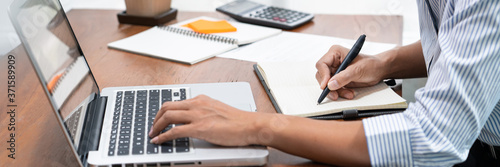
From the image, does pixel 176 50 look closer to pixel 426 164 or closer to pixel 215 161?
pixel 215 161

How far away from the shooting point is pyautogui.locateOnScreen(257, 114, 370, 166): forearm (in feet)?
2.37

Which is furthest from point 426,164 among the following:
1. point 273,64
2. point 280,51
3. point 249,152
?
point 280,51

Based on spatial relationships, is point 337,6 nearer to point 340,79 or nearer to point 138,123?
point 340,79

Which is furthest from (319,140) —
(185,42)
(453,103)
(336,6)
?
(336,6)

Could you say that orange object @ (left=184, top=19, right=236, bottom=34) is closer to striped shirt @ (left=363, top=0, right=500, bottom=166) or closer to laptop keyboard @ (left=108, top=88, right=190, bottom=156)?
laptop keyboard @ (left=108, top=88, right=190, bottom=156)

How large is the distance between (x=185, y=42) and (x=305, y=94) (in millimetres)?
489

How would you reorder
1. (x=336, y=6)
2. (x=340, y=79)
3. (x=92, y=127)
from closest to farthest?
(x=92, y=127)
(x=340, y=79)
(x=336, y=6)

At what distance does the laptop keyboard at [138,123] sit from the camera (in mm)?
732

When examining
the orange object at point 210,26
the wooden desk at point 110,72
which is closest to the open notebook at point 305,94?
the wooden desk at point 110,72

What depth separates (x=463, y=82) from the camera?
67 centimetres

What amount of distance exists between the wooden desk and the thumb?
135 millimetres

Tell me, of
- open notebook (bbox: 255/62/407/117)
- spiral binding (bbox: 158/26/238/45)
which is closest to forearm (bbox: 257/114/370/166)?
open notebook (bbox: 255/62/407/117)

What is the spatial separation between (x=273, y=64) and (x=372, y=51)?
31 centimetres

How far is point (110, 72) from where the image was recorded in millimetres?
1140
